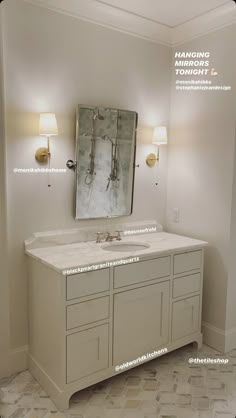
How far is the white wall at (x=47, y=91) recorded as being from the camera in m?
2.08

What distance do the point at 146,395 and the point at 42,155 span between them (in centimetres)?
163

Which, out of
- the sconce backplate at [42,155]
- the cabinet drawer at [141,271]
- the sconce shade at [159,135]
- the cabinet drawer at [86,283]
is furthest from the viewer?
the sconce shade at [159,135]

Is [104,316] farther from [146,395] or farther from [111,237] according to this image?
[111,237]

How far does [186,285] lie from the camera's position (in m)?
2.40

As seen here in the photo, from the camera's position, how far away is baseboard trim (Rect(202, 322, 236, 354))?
2488mm

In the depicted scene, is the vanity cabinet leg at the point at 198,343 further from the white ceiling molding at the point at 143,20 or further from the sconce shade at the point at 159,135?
the white ceiling molding at the point at 143,20

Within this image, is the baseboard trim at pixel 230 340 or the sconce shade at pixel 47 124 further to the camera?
the baseboard trim at pixel 230 340

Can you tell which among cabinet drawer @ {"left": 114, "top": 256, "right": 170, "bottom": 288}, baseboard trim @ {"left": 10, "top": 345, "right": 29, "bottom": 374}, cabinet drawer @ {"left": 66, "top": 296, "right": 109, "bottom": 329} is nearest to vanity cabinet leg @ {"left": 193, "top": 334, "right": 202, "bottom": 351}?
cabinet drawer @ {"left": 114, "top": 256, "right": 170, "bottom": 288}

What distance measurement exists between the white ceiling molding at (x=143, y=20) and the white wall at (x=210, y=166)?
70mm

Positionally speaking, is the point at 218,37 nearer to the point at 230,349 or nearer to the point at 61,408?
the point at 230,349

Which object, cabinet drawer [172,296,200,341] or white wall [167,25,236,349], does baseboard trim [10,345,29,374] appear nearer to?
cabinet drawer [172,296,200,341]

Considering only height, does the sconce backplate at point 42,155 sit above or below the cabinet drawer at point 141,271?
above

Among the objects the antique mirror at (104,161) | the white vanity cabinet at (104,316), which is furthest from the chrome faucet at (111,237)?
the white vanity cabinet at (104,316)

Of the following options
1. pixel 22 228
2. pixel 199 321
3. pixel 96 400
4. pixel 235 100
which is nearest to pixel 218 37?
pixel 235 100
